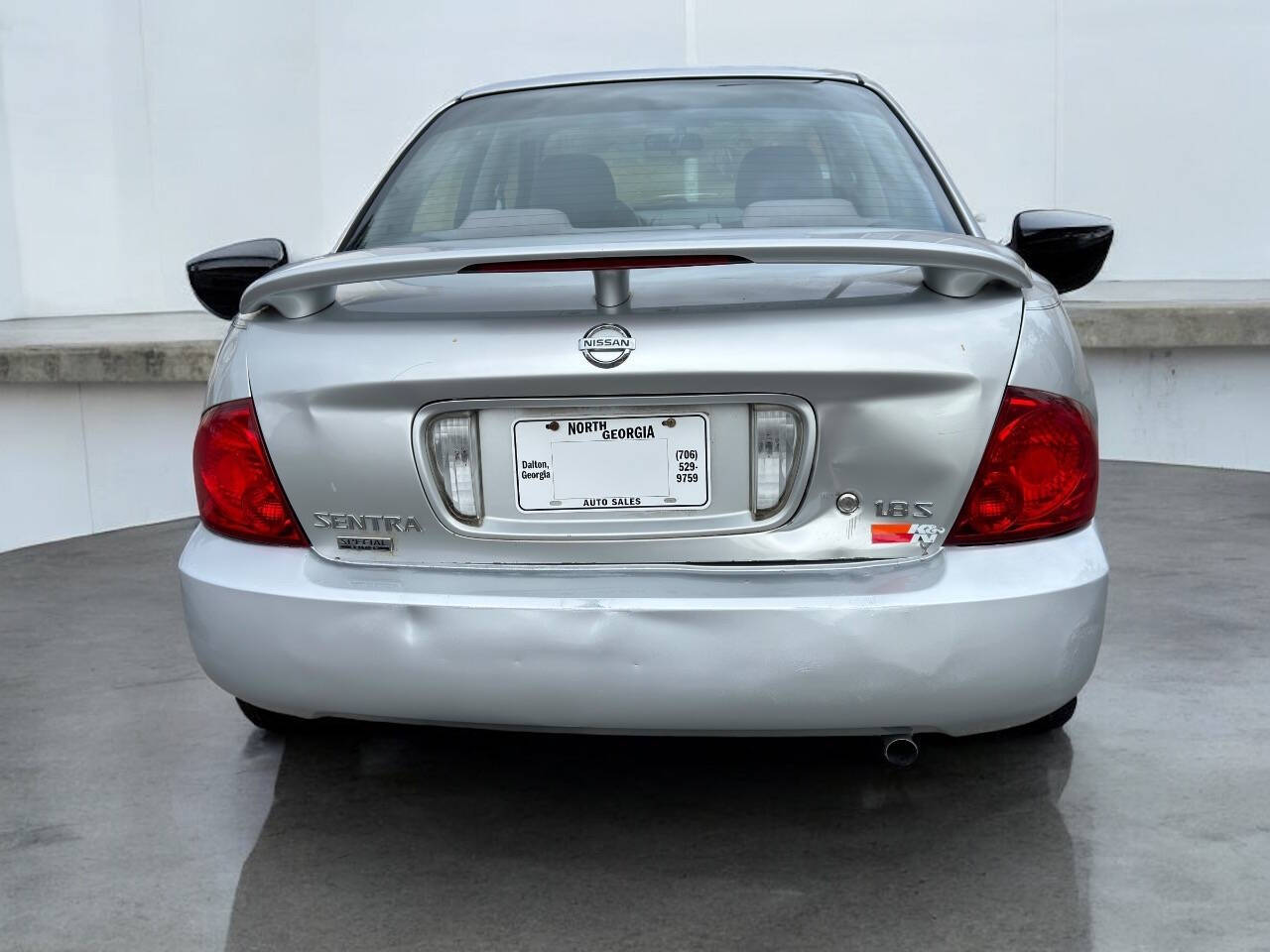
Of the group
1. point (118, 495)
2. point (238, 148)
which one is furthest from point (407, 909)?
point (238, 148)

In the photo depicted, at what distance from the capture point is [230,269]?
9.87 feet

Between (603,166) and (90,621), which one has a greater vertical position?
(603,166)

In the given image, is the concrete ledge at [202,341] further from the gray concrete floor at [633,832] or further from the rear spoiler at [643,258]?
the rear spoiler at [643,258]

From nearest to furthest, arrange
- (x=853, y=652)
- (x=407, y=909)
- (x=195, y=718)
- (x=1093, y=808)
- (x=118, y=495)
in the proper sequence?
(x=853, y=652) → (x=407, y=909) → (x=1093, y=808) → (x=195, y=718) → (x=118, y=495)

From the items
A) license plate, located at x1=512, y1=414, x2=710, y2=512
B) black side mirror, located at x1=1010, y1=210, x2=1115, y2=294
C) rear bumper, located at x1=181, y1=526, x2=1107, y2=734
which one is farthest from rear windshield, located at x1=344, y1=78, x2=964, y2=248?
rear bumper, located at x1=181, y1=526, x2=1107, y2=734

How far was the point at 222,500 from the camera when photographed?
7.75 feet

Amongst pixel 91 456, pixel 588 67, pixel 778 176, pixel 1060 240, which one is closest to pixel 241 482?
pixel 778 176

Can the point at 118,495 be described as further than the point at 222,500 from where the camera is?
Yes

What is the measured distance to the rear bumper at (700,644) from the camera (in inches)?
81.4

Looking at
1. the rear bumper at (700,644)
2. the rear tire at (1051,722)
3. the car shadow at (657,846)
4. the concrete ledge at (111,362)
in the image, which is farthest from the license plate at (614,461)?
the concrete ledge at (111,362)

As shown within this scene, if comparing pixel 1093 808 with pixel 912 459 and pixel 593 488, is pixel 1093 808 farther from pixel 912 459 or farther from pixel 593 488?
pixel 593 488

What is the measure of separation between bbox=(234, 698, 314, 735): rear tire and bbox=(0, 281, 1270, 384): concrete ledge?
12.0 ft

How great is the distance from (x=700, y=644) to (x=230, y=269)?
1470 mm

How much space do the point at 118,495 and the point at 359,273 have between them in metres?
4.95
